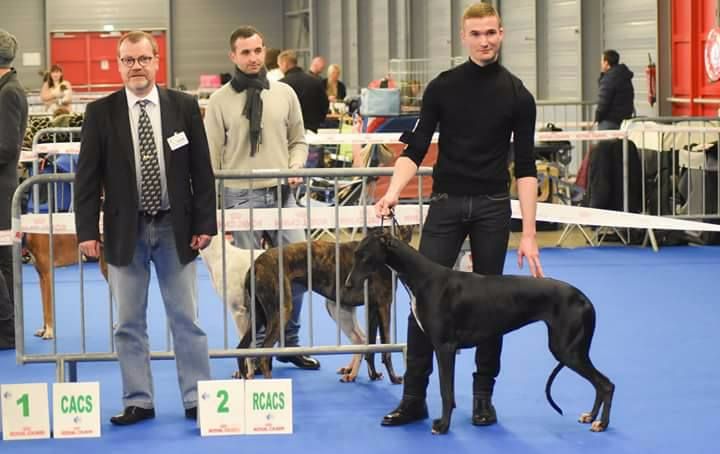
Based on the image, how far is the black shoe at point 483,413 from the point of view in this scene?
525cm

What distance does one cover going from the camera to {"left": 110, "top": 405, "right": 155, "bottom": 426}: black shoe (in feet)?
17.5

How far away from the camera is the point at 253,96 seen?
6363 millimetres

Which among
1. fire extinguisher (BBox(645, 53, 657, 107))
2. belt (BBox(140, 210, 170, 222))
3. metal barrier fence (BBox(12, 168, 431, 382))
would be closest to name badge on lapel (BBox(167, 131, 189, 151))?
belt (BBox(140, 210, 170, 222))

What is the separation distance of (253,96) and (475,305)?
1.92 m

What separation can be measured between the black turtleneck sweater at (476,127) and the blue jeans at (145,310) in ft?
3.29

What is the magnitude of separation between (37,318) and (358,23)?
20.6 metres

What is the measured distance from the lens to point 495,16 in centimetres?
487

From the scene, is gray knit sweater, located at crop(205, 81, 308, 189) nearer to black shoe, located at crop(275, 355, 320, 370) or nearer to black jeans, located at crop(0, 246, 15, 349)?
black shoe, located at crop(275, 355, 320, 370)

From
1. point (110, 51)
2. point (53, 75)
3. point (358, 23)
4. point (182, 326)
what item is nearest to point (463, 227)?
point (182, 326)

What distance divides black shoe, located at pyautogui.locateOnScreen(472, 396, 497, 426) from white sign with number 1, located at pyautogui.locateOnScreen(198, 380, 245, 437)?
35.6 inches

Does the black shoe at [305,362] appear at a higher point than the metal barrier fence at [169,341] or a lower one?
lower

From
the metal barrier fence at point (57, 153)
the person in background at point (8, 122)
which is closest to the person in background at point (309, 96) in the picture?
the metal barrier fence at point (57, 153)

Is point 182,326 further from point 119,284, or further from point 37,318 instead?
point 37,318

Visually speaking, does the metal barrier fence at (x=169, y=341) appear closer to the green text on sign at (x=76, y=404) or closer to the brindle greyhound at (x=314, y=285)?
the brindle greyhound at (x=314, y=285)
